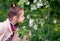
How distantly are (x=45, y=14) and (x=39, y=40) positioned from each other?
570 mm

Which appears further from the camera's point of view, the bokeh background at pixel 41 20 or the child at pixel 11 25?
the bokeh background at pixel 41 20

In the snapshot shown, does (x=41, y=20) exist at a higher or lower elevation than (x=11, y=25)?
lower

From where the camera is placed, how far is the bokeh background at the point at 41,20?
5.84 m

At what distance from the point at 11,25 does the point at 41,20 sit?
3.91 ft

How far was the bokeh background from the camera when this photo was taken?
5844 mm

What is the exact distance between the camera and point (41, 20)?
19.5 feet

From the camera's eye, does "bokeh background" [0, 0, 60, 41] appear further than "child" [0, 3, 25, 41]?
Yes

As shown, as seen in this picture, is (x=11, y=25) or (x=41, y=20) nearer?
(x=11, y=25)

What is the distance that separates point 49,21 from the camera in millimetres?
6305

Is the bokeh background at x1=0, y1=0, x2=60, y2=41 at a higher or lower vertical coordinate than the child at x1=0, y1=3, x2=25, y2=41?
lower

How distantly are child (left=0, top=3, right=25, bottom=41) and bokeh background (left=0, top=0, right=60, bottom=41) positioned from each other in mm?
553

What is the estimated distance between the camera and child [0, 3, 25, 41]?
477cm

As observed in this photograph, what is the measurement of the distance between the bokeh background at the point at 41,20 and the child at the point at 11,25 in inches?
21.8

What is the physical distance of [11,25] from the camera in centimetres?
484
